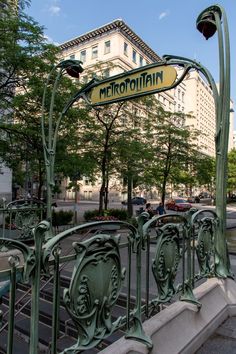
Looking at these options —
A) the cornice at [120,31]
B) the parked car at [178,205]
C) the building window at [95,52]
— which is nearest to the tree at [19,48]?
the parked car at [178,205]

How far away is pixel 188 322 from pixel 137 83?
12.9ft

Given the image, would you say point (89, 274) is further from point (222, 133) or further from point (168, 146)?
point (168, 146)

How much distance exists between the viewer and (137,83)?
5504 mm

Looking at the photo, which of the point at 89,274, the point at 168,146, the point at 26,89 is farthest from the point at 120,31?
the point at 89,274

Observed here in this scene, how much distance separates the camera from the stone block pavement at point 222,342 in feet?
10.6

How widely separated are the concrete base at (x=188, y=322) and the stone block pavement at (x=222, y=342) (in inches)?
2.0

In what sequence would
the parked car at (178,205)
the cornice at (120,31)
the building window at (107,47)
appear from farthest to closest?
1. the building window at (107,47)
2. the cornice at (120,31)
3. the parked car at (178,205)

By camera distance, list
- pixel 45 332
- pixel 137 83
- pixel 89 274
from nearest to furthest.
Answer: pixel 89 274 → pixel 45 332 → pixel 137 83

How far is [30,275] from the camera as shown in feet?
6.09

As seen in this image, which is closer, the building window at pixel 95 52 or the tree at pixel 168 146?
the tree at pixel 168 146

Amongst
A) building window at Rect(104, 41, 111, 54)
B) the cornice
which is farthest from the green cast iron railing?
building window at Rect(104, 41, 111, 54)

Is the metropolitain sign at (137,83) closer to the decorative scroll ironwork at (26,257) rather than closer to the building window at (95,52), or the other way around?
the decorative scroll ironwork at (26,257)

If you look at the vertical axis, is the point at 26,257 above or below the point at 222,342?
above

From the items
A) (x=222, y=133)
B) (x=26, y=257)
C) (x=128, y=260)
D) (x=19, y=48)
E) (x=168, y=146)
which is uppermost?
(x=19, y=48)
